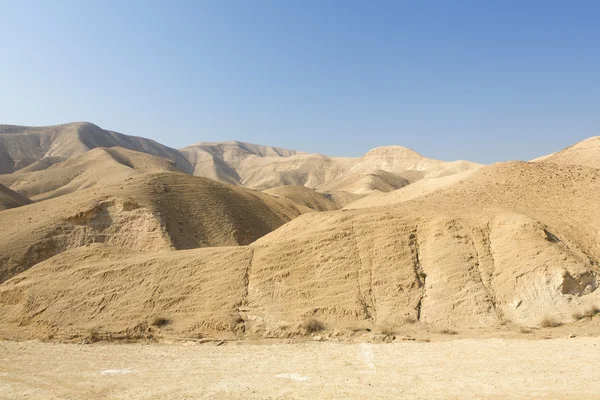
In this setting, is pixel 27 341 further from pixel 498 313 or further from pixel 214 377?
pixel 498 313

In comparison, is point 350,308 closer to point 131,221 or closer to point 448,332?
point 448,332

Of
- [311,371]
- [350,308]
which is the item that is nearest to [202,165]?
[350,308]

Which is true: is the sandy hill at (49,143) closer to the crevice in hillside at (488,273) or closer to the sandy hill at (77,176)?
the sandy hill at (77,176)

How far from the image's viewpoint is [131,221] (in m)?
27.6

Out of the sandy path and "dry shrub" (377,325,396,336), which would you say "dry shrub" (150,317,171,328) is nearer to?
the sandy path

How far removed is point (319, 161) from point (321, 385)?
368ft

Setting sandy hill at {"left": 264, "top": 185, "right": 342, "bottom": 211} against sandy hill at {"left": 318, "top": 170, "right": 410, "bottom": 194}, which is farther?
sandy hill at {"left": 318, "top": 170, "right": 410, "bottom": 194}

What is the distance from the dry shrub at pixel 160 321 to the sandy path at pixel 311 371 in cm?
105

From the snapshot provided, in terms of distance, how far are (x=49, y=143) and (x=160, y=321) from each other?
343 ft

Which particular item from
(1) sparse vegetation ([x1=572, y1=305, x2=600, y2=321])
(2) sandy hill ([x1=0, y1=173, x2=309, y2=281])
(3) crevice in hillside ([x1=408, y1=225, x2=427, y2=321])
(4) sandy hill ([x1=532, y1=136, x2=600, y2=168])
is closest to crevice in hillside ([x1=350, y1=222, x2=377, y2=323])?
(3) crevice in hillside ([x1=408, y1=225, x2=427, y2=321])

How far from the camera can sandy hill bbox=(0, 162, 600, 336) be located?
13.2 metres

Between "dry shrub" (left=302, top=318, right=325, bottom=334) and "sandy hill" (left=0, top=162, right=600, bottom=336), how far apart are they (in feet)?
0.70

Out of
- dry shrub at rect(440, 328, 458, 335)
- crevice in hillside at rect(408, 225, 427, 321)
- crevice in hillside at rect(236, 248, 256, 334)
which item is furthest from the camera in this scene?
crevice in hillside at rect(408, 225, 427, 321)

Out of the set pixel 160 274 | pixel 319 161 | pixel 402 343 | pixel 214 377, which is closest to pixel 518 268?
pixel 402 343
